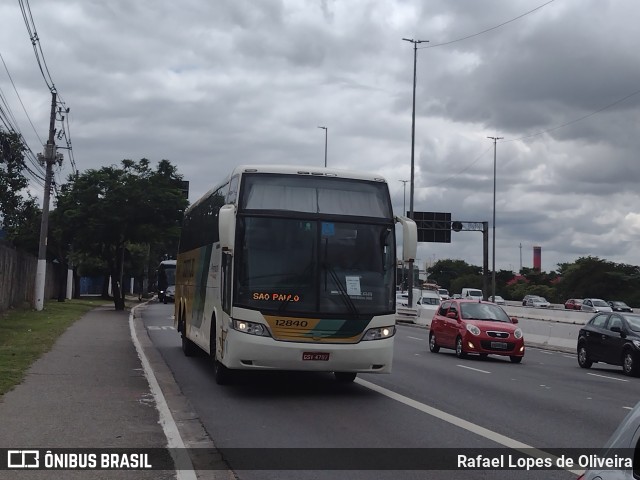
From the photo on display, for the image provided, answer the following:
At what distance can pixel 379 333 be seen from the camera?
1330 centimetres

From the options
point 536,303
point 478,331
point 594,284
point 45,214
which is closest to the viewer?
point 478,331

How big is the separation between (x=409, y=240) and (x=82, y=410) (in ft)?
18.0

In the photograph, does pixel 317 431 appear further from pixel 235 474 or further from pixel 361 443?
pixel 235 474

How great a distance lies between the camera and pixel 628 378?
19.8m

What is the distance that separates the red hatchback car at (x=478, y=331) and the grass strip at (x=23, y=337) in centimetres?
1071

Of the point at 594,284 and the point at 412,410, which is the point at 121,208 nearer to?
the point at 412,410

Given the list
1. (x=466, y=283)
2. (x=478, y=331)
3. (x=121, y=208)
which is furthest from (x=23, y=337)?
(x=466, y=283)

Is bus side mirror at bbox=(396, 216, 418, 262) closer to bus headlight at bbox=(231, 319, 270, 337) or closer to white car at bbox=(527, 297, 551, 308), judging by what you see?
bus headlight at bbox=(231, 319, 270, 337)

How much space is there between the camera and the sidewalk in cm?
894

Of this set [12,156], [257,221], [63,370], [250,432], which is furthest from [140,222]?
[250,432]

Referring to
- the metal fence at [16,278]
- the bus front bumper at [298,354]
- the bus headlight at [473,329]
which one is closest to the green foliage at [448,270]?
the metal fence at [16,278]

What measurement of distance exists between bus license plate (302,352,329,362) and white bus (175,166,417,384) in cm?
2

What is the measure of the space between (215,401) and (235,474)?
16.2ft

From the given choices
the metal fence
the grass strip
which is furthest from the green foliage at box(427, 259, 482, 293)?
the grass strip
